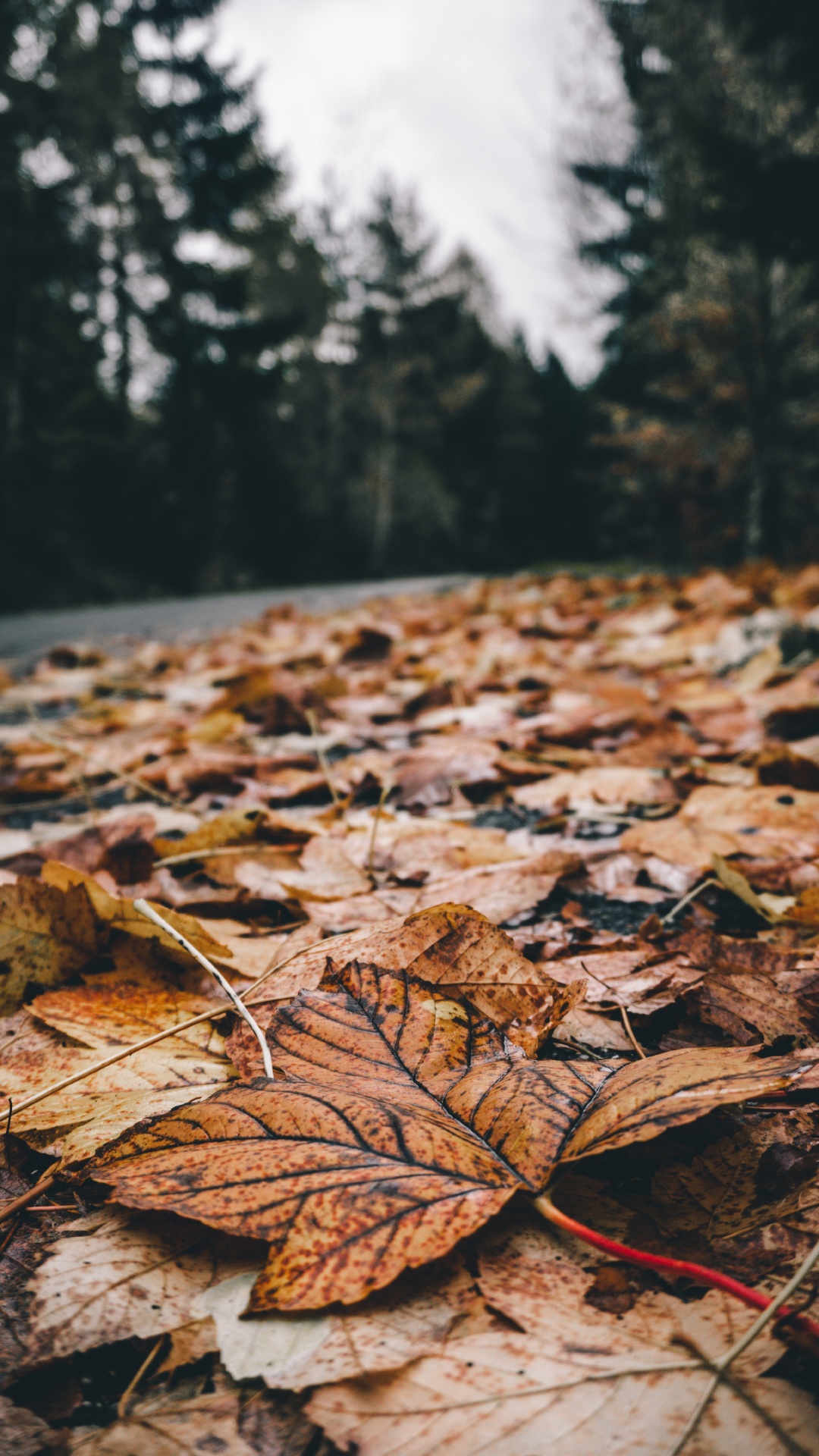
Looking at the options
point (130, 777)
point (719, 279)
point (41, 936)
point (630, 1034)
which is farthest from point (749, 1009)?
point (719, 279)

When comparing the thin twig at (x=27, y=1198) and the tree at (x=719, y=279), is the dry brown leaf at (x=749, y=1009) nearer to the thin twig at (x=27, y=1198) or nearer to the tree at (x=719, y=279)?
the thin twig at (x=27, y=1198)

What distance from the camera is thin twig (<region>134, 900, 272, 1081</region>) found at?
0.48 meters

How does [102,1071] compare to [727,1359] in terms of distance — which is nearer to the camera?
[727,1359]

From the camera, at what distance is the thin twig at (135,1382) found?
0.32 metres

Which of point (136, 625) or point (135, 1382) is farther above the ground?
point (136, 625)

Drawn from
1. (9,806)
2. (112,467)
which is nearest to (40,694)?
(9,806)

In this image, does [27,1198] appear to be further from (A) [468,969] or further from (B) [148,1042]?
(A) [468,969]

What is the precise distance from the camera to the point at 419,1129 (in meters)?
0.40

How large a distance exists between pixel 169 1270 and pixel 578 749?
1.12 meters

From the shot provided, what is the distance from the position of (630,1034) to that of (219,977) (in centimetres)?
28

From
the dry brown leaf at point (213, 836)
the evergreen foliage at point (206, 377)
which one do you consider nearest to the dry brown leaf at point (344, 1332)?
the dry brown leaf at point (213, 836)

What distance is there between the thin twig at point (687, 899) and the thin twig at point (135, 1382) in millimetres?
534

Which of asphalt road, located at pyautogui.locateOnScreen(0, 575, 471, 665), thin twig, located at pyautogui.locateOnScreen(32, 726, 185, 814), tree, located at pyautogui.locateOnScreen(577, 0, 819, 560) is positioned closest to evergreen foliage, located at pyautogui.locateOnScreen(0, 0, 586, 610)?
asphalt road, located at pyautogui.locateOnScreen(0, 575, 471, 665)

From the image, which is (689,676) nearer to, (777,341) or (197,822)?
(197,822)
